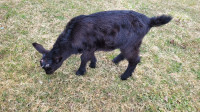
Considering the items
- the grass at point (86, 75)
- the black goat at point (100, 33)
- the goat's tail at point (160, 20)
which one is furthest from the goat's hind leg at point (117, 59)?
the goat's tail at point (160, 20)

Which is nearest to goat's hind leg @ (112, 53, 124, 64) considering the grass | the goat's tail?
the grass

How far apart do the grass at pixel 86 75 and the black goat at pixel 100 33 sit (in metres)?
0.73

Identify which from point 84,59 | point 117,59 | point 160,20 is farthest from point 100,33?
point 117,59

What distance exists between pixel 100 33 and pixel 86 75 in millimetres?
1382

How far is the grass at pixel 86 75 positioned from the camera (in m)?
3.37

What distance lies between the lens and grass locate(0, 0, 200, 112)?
3.37 m

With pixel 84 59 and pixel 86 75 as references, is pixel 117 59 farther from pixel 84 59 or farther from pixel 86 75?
pixel 84 59

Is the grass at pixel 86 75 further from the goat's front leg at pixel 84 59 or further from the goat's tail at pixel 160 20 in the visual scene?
the goat's tail at pixel 160 20

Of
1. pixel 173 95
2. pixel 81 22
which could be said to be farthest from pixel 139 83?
pixel 81 22

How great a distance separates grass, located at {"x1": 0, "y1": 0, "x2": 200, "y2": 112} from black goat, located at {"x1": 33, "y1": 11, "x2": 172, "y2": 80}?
28.5 inches

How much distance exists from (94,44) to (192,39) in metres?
4.50

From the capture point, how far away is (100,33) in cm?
307

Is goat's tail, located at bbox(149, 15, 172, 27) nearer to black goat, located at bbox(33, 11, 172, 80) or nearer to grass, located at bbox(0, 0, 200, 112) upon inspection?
→ black goat, located at bbox(33, 11, 172, 80)

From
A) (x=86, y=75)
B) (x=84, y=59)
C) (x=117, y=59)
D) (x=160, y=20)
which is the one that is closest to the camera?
(x=160, y=20)
